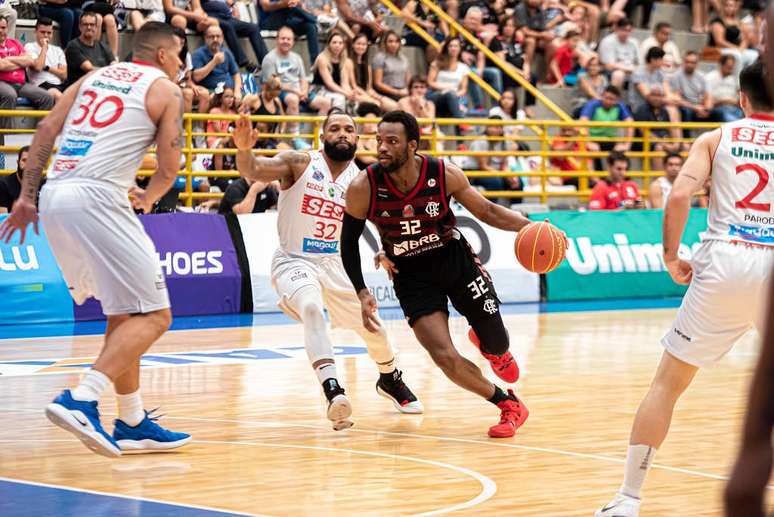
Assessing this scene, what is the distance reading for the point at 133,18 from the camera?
16906 millimetres

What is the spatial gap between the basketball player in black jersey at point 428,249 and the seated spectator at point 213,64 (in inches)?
372

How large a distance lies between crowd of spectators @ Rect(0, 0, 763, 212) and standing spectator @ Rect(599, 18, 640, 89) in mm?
26

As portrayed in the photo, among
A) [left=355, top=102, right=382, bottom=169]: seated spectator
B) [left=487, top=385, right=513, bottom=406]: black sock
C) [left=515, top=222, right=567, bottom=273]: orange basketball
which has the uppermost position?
[left=515, top=222, right=567, bottom=273]: orange basketball

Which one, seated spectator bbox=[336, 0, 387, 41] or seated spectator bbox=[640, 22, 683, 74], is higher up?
seated spectator bbox=[336, 0, 387, 41]

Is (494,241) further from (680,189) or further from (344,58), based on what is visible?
(680,189)

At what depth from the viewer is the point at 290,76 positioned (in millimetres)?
18094

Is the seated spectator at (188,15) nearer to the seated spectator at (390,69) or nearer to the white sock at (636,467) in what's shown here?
the seated spectator at (390,69)

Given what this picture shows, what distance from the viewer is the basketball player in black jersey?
25.0ft

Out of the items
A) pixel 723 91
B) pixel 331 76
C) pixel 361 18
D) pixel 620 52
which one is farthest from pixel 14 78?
pixel 723 91

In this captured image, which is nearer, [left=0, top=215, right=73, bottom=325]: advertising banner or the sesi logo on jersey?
the sesi logo on jersey

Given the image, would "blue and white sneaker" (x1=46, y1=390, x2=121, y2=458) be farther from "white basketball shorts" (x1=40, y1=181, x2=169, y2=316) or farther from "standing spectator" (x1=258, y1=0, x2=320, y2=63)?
"standing spectator" (x1=258, y1=0, x2=320, y2=63)

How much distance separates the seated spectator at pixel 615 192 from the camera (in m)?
18.4

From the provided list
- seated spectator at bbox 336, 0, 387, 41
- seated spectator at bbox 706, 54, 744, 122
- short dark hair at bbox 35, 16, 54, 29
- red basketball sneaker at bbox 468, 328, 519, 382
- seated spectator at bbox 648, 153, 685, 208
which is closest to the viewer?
red basketball sneaker at bbox 468, 328, 519, 382

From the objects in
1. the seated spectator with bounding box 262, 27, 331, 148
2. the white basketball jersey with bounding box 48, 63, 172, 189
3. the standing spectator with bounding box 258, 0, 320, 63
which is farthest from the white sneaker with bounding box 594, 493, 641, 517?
the standing spectator with bounding box 258, 0, 320, 63
